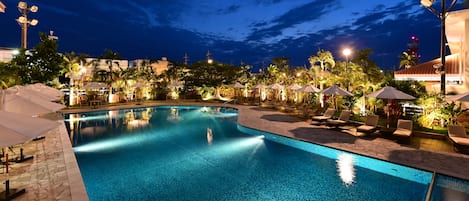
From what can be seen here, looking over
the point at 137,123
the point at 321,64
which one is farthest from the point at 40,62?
the point at 321,64

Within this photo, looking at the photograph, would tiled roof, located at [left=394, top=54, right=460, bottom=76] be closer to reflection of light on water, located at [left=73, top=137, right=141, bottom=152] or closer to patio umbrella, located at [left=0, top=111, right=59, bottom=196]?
reflection of light on water, located at [left=73, top=137, right=141, bottom=152]

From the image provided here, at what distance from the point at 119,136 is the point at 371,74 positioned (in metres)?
16.8

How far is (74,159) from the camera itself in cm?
712

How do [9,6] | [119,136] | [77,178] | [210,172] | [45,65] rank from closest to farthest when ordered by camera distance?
[77,178], [210,172], [119,136], [45,65], [9,6]

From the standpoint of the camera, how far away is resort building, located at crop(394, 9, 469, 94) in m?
11.6

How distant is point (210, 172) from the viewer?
715 centimetres

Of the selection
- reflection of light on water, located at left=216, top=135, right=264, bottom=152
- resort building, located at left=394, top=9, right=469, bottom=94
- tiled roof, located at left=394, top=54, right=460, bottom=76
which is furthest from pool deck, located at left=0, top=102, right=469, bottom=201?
tiled roof, located at left=394, top=54, right=460, bottom=76

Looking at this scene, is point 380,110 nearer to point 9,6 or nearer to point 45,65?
point 45,65

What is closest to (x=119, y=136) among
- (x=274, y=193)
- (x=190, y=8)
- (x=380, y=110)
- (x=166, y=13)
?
(x=274, y=193)

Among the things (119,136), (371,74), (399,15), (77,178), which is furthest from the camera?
(399,15)

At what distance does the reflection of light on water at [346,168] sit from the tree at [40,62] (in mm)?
17908

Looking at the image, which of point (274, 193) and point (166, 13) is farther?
point (166, 13)

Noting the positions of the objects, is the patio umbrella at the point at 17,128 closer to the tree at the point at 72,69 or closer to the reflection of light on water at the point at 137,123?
the reflection of light on water at the point at 137,123

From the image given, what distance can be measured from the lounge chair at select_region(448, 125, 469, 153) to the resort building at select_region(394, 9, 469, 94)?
3.43 m
